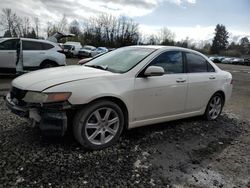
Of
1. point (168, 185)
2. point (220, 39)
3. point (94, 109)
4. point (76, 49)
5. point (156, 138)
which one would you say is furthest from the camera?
point (220, 39)

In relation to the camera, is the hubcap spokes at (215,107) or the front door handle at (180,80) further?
the hubcap spokes at (215,107)

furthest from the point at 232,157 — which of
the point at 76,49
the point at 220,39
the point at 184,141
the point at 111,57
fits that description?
the point at 220,39

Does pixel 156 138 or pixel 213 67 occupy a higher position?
pixel 213 67

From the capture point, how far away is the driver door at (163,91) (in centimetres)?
407

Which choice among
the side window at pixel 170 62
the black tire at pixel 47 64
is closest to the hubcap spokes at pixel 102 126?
the side window at pixel 170 62

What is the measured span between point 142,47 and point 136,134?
159cm

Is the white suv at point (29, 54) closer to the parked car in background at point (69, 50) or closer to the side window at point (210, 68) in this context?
the side window at point (210, 68)

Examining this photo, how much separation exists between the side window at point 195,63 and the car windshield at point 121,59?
2.92ft

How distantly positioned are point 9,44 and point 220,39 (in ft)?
298

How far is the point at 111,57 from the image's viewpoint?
4758mm

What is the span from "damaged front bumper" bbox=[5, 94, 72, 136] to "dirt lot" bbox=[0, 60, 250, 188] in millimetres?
360

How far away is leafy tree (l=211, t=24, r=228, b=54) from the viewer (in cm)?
9038

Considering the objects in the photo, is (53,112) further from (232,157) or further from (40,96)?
(232,157)

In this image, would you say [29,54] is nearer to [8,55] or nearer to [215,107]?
[8,55]
